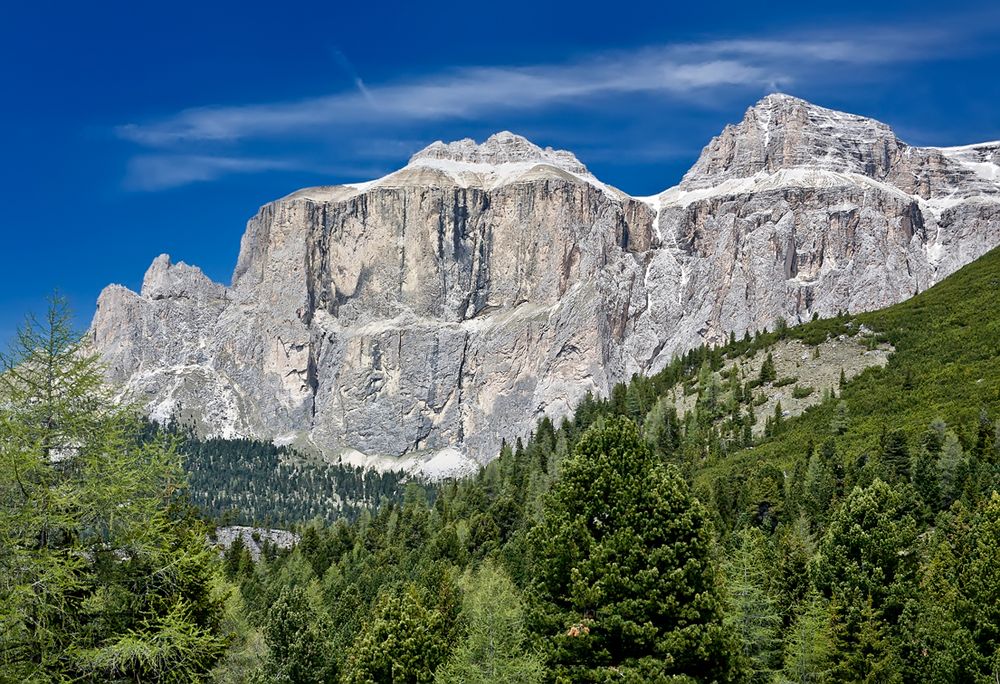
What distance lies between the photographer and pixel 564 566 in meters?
30.5

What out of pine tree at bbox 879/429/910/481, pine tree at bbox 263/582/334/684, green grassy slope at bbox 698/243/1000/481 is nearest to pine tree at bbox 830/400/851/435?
green grassy slope at bbox 698/243/1000/481

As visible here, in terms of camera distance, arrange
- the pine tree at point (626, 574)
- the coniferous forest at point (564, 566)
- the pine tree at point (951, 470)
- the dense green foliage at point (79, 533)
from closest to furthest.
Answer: the dense green foliage at point (79, 533) < the coniferous forest at point (564, 566) < the pine tree at point (626, 574) < the pine tree at point (951, 470)

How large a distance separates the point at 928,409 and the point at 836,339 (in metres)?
45.5

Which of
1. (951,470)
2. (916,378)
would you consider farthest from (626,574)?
(916,378)

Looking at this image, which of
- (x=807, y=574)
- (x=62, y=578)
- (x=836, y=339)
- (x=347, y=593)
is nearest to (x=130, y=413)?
(x=62, y=578)

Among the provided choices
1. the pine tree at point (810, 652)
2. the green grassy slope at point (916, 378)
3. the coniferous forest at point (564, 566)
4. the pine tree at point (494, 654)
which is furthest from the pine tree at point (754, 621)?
the green grassy slope at point (916, 378)

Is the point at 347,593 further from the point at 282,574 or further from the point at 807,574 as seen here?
the point at 807,574

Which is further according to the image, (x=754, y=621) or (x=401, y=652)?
(x=754, y=621)

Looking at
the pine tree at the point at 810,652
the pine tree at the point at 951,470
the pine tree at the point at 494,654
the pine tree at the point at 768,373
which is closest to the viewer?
the pine tree at the point at 494,654

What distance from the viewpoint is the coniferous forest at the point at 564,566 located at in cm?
1744

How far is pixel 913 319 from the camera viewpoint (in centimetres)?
14912

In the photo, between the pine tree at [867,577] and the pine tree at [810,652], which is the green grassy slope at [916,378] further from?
the pine tree at [810,652]

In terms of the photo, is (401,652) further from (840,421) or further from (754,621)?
(840,421)

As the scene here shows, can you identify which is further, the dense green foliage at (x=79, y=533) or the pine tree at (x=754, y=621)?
the pine tree at (x=754, y=621)
